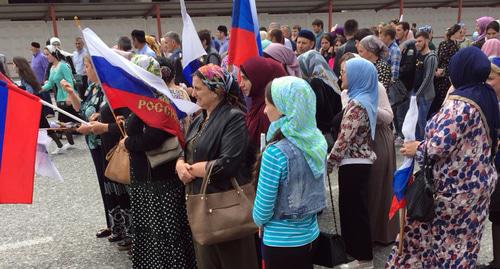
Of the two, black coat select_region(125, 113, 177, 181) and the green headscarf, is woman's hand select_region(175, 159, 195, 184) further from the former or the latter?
the green headscarf

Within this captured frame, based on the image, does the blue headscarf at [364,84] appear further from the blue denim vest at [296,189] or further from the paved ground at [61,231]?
the paved ground at [61,231]

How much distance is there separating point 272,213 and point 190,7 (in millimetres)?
13959

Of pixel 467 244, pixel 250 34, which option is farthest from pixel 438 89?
pixel 467 244

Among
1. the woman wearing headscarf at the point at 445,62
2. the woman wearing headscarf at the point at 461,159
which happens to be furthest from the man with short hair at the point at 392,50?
the woman wearing headscarf at the point at 461,159

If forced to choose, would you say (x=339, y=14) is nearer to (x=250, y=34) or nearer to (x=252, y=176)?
(x=250, y=34)

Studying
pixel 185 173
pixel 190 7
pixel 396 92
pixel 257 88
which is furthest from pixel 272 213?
pixel 190 7

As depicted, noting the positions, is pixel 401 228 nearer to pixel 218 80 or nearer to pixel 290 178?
pixel 290 178

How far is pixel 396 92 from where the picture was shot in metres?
6.26

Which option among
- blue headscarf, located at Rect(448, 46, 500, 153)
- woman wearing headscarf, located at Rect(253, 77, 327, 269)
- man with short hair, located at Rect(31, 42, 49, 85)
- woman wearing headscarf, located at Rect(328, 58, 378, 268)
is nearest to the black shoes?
woman wearing headscarf, located at Rect(328, 58, 378, 268)

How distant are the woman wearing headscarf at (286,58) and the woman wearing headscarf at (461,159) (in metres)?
1.67

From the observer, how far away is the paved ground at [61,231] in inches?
148

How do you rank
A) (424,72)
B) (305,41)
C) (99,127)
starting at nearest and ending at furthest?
(99,127)
(305,41)
(424,72)

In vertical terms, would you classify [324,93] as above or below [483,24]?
below

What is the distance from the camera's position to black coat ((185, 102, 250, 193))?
8.23 feet
